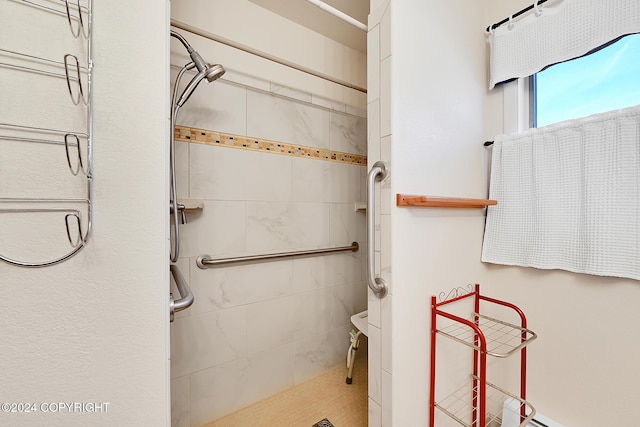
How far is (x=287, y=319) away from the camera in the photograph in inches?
59.8

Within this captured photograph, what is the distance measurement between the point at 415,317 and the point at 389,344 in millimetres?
158

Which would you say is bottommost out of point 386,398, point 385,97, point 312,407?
point 312,407

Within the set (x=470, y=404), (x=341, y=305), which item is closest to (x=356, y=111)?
(x=341, y=305)

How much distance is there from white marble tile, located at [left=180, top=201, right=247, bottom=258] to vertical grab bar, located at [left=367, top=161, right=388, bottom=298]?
745 mm

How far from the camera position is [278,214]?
149 cm

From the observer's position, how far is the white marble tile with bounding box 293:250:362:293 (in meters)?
1.57

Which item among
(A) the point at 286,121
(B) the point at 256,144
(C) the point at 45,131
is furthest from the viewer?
(A) the point at 286,121

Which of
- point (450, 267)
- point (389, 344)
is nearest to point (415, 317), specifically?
point (389, 344)

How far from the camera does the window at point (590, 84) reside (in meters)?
0.96

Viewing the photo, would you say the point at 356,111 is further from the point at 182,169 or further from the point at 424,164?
the point at 182,169

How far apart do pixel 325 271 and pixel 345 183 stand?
2.10 feet

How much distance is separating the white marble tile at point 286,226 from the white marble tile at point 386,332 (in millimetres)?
725

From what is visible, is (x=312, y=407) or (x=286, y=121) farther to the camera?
(x=286, y=121)

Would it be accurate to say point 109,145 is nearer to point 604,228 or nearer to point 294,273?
point 294,273
